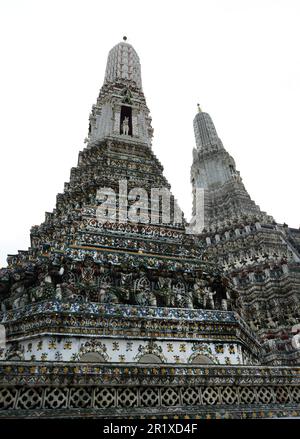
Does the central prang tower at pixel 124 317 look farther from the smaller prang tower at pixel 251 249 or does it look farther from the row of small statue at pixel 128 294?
the smaller prang tower at pixel 251 249

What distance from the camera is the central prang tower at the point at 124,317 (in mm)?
6504

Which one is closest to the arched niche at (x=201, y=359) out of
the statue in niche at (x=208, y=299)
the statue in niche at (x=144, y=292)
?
the statue in niche at (x=208, y=299)

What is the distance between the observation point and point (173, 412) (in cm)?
657

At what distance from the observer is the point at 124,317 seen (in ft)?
Result: 35.2

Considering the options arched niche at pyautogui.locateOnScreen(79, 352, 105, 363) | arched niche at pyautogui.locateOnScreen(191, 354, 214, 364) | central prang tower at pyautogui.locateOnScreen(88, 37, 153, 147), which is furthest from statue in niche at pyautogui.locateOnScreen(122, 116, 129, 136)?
arched niche at pyautogui.locateOnScreen(79, 352, 105, 363)

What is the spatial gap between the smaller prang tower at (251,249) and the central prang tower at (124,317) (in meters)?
3.22

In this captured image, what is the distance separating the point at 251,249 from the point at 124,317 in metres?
22.6

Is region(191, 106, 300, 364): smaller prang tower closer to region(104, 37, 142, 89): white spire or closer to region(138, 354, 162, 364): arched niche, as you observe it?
region(138, 354, 162, 364): arched niche

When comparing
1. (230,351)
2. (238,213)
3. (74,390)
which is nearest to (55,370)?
(74,390)

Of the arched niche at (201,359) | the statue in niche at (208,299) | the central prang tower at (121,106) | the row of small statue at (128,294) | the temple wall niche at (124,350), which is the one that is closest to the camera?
the temple wall niche at (124,350)

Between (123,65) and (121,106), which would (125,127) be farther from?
(123,65)

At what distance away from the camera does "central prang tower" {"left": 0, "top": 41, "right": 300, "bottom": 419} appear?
650 cm

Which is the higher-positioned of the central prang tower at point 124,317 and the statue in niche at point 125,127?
the statue in niche at point 125,127

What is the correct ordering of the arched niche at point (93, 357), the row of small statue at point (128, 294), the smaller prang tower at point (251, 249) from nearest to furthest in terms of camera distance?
the arched niche at point (93, 357) → the row of small statue at point (128, 294) → the smaller prang tower at point (251, 249)
